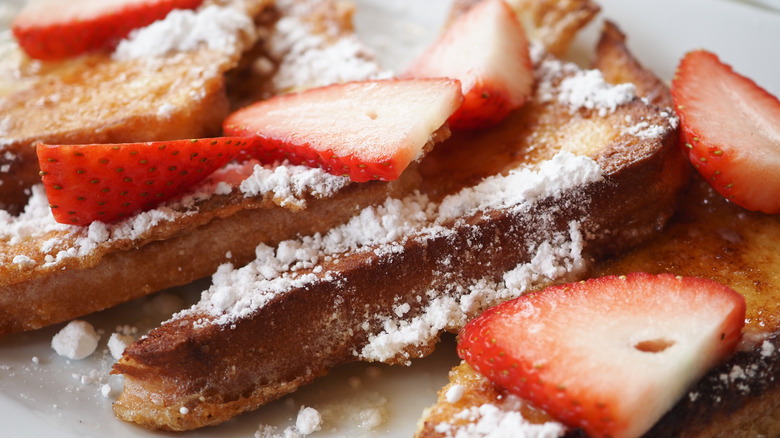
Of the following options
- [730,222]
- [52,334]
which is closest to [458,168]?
[730,222]

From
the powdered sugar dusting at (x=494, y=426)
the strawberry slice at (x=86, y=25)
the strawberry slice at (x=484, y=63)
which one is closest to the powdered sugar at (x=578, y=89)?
the strawberry slice at (x=484, y=63)

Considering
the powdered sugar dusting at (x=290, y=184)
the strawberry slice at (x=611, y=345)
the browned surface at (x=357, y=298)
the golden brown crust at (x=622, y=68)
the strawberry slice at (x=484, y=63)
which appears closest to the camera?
the strawberry slice at (x=611, y=345)

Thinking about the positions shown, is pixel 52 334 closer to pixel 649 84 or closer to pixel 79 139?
pixel 79 139

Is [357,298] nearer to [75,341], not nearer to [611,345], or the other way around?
[611,345]

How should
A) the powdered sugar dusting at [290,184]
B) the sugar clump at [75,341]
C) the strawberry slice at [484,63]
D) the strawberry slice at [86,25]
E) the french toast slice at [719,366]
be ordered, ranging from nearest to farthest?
the french toast slice at [719,366] → the powdered sugar dusting at [290,184] → the sugar clump at [75,341] → the strawberry slice at [484,63] → the strawberry slice at [86,25]

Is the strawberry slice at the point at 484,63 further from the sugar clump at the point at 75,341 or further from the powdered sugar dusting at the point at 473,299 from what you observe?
the sugar clump at the point at 75,341

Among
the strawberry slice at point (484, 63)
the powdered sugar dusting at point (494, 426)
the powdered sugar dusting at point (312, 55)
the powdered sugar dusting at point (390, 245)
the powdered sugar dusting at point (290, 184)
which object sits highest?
the strawberry slice at point (484, 63)

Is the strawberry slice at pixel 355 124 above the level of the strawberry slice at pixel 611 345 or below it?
above

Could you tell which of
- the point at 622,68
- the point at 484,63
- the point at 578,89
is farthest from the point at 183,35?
the point at 622,68
